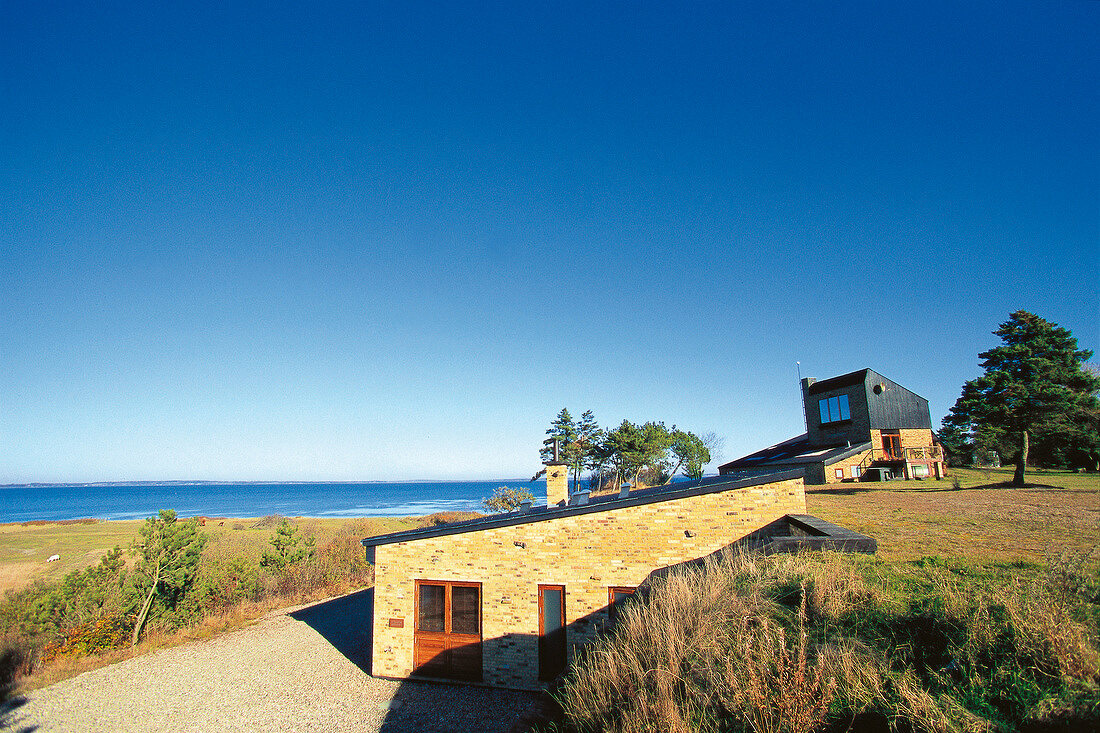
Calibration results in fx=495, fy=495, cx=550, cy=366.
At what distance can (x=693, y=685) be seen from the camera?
4.54m

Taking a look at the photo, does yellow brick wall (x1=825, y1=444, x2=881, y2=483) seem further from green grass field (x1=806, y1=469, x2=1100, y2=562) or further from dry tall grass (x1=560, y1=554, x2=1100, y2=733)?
dry tall grass (x1=560, y1=554, x2=1100, y2=733)

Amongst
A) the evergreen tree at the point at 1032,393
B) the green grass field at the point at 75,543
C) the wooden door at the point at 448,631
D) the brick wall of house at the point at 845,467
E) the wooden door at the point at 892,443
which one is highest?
the evergreen tree at the point at 1032,393

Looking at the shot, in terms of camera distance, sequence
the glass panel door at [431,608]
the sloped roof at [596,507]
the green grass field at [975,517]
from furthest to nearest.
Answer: the glass panel door at [431,608] < the sloped roof at [596,507] < the green grass field at [975,517]

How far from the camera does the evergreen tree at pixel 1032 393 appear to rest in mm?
19797

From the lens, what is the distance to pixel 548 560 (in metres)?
10.6

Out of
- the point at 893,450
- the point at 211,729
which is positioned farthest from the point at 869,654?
the point at 893,450

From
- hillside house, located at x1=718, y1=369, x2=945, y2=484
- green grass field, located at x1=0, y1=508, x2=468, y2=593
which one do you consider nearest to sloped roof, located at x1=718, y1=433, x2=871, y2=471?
hillside house, located at x1=718, y1=369, x2=945, y2=484

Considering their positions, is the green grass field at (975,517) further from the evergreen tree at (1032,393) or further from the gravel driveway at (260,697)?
the gravel driveway at (260,697)

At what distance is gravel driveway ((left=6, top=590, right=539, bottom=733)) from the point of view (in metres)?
9.59

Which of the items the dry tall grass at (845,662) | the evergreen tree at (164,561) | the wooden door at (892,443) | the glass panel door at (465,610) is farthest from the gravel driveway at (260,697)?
the wooden door at (892,443)

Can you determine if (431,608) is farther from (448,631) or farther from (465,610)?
(465,610)

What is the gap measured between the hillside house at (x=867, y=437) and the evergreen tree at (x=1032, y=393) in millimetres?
5567

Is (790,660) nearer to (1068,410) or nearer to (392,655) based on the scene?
(392,655)

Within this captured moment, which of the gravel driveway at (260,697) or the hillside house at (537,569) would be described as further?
the hillside house at (537,569)
